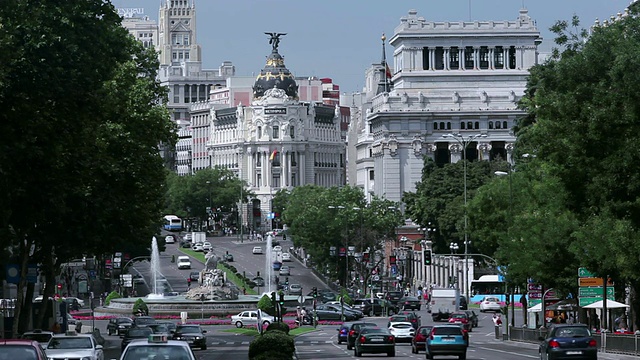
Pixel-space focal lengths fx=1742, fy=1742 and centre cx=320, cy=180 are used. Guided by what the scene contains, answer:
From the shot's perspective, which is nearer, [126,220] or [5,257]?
[5,257]

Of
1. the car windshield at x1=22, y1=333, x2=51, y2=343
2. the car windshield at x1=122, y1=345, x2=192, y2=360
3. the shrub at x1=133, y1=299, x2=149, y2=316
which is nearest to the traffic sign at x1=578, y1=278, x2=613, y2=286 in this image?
the car windshield at x1=22, y1=333, x2=51, y2=343

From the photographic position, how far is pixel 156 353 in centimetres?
3403

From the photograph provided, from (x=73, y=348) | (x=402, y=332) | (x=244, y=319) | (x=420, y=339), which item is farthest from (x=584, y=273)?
(x=244, y=319)

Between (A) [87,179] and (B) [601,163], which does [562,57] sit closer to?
(B) [601,163]

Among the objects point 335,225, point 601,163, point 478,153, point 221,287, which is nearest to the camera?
point 601,163

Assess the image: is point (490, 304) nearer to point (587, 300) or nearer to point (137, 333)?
point (587, 300)

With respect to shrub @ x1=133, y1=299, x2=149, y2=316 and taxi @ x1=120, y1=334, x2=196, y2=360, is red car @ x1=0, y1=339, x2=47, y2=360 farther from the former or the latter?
shrub @ x1=133, y1=299, x2=149, y2=316

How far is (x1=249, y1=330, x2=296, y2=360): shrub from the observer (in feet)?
144

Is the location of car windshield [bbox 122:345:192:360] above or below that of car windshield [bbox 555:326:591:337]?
above

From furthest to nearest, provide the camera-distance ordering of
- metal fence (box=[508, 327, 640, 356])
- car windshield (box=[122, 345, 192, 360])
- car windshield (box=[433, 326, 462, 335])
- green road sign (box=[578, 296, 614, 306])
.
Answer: green road sign (box=[578, 296, 614, 306]), car windshield (box=[433, 326, 462, 335]), metal fence (box=[508, 327, 640, 356]), car windshield (box=[122, 345, 192, 360])

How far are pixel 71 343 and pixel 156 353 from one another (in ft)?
46.5

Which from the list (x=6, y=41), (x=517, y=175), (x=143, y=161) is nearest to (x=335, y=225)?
(x=517, y=175)

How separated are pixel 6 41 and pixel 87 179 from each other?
12.8 meters

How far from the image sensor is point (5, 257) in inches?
2288
